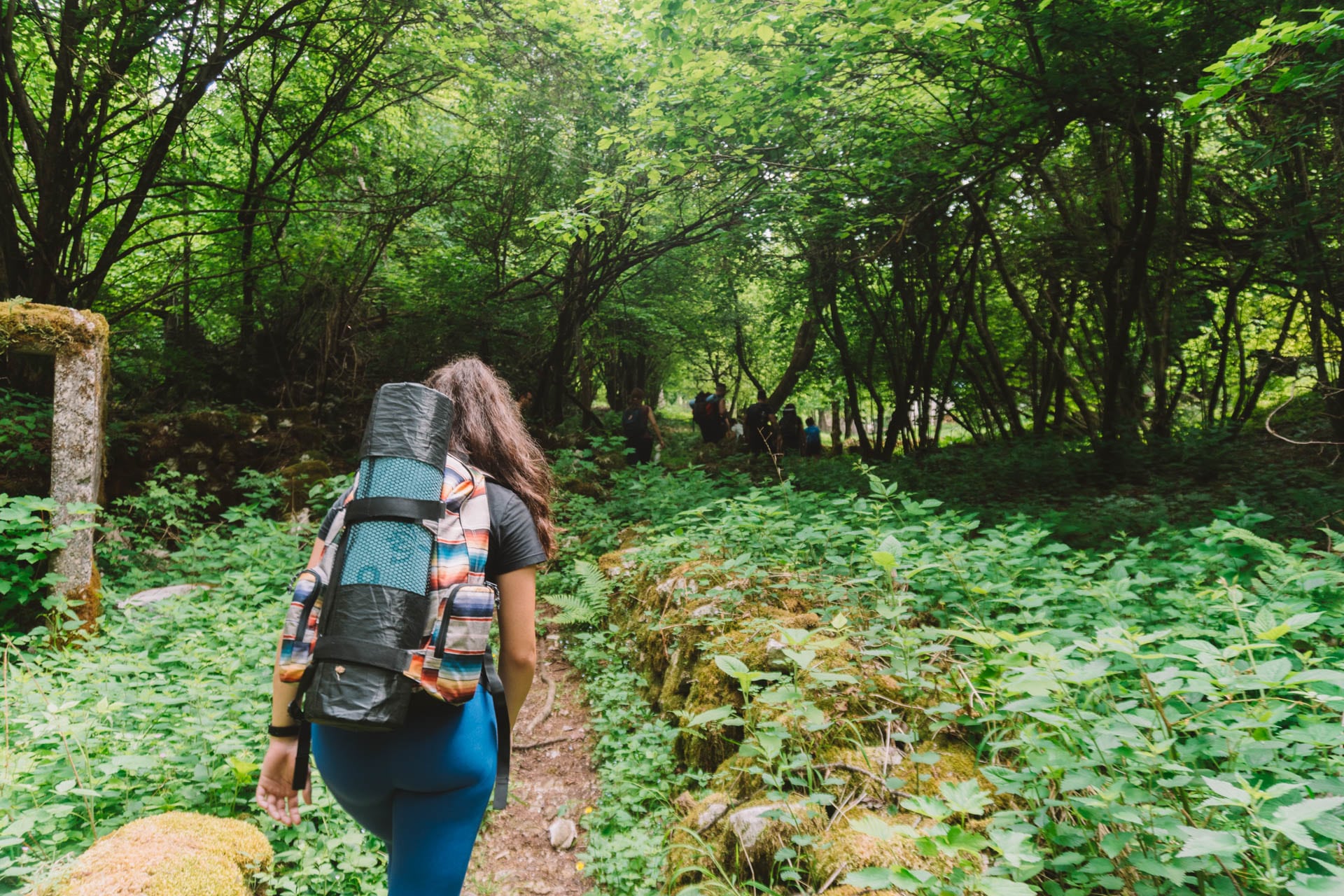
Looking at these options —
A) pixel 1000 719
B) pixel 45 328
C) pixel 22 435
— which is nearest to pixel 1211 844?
pixel 1000 719

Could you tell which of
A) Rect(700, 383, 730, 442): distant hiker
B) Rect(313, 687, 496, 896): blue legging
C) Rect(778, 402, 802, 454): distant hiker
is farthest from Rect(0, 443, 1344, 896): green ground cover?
Rect(778, 402, 802, 454): distant hiker

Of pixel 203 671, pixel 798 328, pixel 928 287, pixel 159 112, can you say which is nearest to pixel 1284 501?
pixel 928 287

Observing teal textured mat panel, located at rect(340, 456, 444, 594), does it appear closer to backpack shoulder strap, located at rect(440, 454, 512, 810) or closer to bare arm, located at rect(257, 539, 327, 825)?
backpack shoulder strap, located at rect(440, 454, 512, 810)

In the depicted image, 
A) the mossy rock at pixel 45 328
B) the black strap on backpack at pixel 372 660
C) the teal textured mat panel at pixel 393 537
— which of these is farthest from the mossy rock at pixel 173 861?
the mossy rock at pixel 45 328

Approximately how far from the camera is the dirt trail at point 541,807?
298cm

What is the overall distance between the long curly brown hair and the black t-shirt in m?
0.16

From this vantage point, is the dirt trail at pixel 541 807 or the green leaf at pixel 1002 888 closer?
the green leaf at pixel 1002 888

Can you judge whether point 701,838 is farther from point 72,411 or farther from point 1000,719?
point 72,411

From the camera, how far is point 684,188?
9445mm

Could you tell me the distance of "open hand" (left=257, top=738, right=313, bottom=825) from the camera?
176cm

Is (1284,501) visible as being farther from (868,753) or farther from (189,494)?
(189,494)

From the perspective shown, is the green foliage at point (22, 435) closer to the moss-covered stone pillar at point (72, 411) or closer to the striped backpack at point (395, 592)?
the moss-covered stone pillar at point (72, 411)

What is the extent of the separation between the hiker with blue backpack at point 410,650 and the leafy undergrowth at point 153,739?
1.17 meters

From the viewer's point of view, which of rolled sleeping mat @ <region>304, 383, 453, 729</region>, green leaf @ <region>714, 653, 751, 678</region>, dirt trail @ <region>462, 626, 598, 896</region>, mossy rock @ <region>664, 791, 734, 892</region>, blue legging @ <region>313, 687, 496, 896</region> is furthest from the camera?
dirt trail @ <region>462, 626, 598, 896</region>
